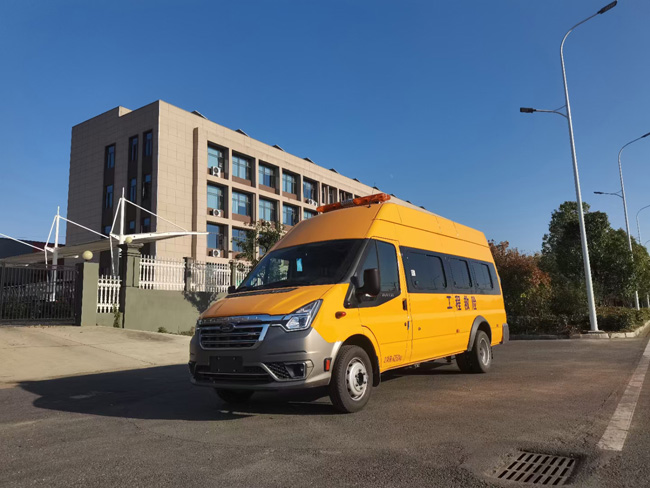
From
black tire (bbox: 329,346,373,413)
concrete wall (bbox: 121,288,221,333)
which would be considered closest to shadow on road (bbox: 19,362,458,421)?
black tire (bbox: 329,346,373,413)

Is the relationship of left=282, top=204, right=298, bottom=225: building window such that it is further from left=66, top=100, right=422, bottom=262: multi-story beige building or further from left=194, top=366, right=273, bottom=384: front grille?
left=194, top=366, right=273, bottom=384: front grille

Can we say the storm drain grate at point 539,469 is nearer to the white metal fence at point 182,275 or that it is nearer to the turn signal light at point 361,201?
the turn signal light at point 361,201

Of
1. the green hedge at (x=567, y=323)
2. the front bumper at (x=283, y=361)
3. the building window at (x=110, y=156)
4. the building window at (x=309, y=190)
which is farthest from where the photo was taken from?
the building window at (x=309, y=190)

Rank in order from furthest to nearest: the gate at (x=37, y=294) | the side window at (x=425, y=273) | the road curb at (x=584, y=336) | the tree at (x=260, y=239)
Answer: the tree at (x=260, y=239) → the road curb at (x=584, y=336) → the gate at (x=37, y=294) → the side window at (x=425, y=273)

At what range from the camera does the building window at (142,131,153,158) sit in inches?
1484

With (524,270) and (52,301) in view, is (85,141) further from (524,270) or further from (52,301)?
(524,270)

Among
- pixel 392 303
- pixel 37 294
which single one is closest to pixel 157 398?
pixel 392 303

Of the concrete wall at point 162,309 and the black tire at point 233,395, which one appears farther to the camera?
the concrete wall at point 162,309

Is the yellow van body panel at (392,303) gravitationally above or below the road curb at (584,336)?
above

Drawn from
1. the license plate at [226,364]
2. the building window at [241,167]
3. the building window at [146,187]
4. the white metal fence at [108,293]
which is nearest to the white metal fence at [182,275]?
the white metal fence at [108,293]

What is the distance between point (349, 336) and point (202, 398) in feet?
9.02

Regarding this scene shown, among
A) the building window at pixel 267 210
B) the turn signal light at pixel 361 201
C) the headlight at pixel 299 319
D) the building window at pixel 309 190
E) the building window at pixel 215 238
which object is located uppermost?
the building window at pixel 309 190

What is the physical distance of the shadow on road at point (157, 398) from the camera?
19.5 ft

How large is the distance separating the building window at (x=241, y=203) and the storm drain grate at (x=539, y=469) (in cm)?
4031
